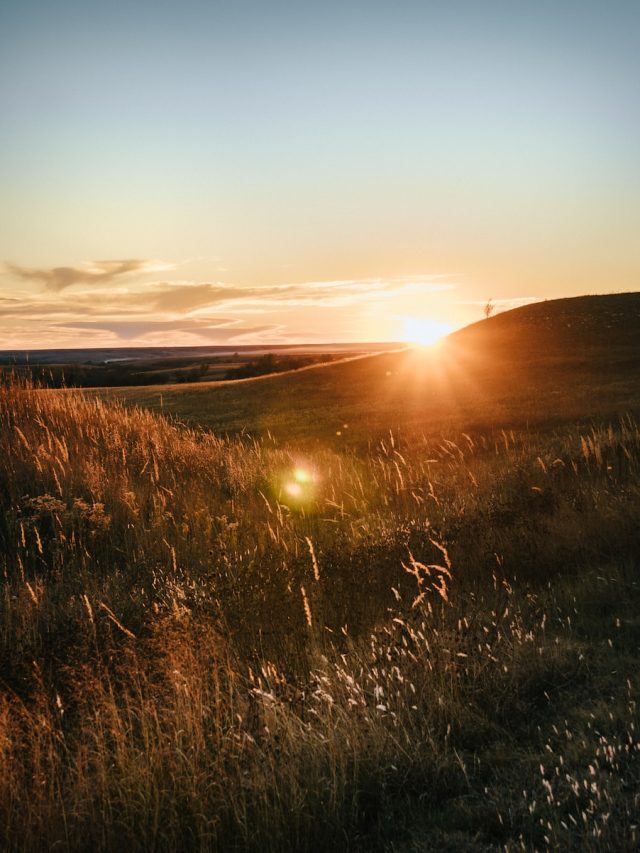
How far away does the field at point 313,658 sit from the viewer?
116 inches

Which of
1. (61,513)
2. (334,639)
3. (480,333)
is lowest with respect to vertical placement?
(334,639)

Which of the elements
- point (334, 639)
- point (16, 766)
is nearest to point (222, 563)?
point (334, 639)

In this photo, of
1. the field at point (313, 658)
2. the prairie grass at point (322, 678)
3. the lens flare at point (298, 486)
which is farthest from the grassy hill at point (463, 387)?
the prairie grass at point (322, 678)

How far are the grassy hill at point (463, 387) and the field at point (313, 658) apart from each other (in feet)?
33.6

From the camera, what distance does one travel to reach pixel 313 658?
447 cm

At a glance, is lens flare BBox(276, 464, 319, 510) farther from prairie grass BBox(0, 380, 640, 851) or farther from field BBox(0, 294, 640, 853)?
prairie grass BBox(0, 380, 640, 851)

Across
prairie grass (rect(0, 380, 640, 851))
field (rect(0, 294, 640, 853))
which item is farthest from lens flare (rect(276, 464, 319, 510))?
prairie grass (rect(0, 380, 640, 851))

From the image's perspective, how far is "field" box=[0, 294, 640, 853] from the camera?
2957 mm

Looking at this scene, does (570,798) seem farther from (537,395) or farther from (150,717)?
(537,395)

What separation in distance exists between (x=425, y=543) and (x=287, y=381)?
35.6 metres

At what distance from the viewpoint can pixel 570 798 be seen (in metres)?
2.96

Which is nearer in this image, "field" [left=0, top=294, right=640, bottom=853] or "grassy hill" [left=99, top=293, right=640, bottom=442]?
"field" [left=0, top=294, right=640, bottom=853]

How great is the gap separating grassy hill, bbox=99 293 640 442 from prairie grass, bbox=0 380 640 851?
37.8 feet

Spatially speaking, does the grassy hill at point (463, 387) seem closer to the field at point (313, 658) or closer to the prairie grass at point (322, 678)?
the field at point (313, 658)
